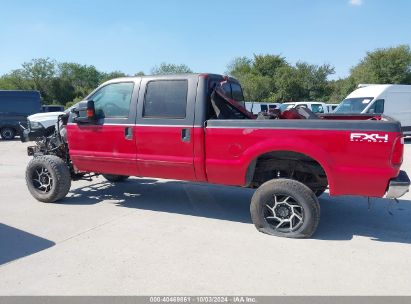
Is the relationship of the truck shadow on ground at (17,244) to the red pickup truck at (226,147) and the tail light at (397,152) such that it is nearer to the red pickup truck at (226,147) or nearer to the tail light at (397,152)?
the red pickup truck at (226,147)

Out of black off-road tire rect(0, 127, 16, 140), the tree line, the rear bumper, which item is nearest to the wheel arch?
the rear bumper

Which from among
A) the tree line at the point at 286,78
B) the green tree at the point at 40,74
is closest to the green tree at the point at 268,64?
the tree line at the point at 286,78

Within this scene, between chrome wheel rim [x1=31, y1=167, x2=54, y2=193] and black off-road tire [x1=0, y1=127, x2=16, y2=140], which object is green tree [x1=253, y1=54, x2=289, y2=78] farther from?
chrome wheel rim [x1=31, y1=167, x2=54, y2=193]

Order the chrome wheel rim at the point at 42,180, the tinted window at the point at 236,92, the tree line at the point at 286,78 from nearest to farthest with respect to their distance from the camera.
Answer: the tinted window at the point at 236,92
the chrome wheel rim at the point at 42,180
the tree line at the point at 286,78

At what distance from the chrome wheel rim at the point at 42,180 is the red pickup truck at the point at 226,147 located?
0.06 ft

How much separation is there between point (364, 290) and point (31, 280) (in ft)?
9.82

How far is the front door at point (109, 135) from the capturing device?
529cm

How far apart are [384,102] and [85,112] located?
1376 cm

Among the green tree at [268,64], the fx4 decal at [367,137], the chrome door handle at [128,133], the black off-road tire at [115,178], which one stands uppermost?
the green tree at [268,64]

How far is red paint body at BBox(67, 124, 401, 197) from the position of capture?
158 inches

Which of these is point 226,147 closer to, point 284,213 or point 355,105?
point 284,213

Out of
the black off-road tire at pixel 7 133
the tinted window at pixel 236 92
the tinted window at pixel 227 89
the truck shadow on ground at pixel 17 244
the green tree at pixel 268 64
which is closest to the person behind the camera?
the truck shadow on ground at pixel 17 244

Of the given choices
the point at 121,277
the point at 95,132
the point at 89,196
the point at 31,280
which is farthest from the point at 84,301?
the point at 89,196

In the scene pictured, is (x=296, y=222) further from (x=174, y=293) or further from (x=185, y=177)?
(x=174, y=293)
